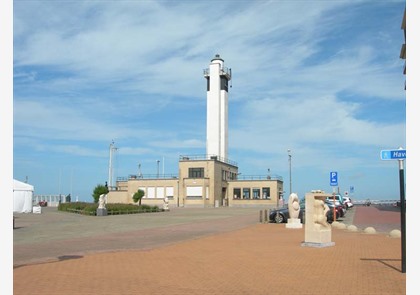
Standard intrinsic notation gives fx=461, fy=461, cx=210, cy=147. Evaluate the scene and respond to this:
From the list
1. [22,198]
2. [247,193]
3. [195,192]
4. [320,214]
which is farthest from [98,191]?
[320,214]

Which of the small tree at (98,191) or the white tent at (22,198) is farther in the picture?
the small tree at (98,191)

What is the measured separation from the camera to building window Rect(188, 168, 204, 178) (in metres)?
68.2

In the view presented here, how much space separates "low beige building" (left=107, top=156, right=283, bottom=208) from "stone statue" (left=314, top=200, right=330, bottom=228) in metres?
51.1

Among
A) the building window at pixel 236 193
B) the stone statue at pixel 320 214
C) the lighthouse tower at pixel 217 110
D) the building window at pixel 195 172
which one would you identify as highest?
the lighthouse tower at pixel 217 110

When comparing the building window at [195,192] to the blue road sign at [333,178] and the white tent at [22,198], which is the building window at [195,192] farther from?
the blue road sign at [333,178]

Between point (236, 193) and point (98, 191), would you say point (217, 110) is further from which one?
point (98, 191)

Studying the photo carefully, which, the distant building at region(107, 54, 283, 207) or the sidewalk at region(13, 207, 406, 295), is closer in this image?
the sidewalk at region(13, 207, 406, 295)

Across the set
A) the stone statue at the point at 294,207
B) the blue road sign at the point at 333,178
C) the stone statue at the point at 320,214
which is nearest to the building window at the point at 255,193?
the blue road sign at the point at 333,178

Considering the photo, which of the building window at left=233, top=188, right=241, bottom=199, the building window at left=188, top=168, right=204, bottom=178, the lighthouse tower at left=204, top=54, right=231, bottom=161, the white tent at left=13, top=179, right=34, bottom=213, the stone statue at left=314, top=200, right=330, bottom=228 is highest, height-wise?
the lighthouse tower at left=204, top=54, right=231, bottom=161

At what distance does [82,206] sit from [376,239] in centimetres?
3239

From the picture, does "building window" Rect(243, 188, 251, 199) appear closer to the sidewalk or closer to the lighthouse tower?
the lighthouse tower

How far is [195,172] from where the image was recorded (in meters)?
68.9

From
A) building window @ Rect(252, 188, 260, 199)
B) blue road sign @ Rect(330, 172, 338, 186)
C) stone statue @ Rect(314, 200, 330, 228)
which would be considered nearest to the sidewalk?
stone statue @ Rect(314, 200, 330, 228)

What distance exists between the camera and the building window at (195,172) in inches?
2685
